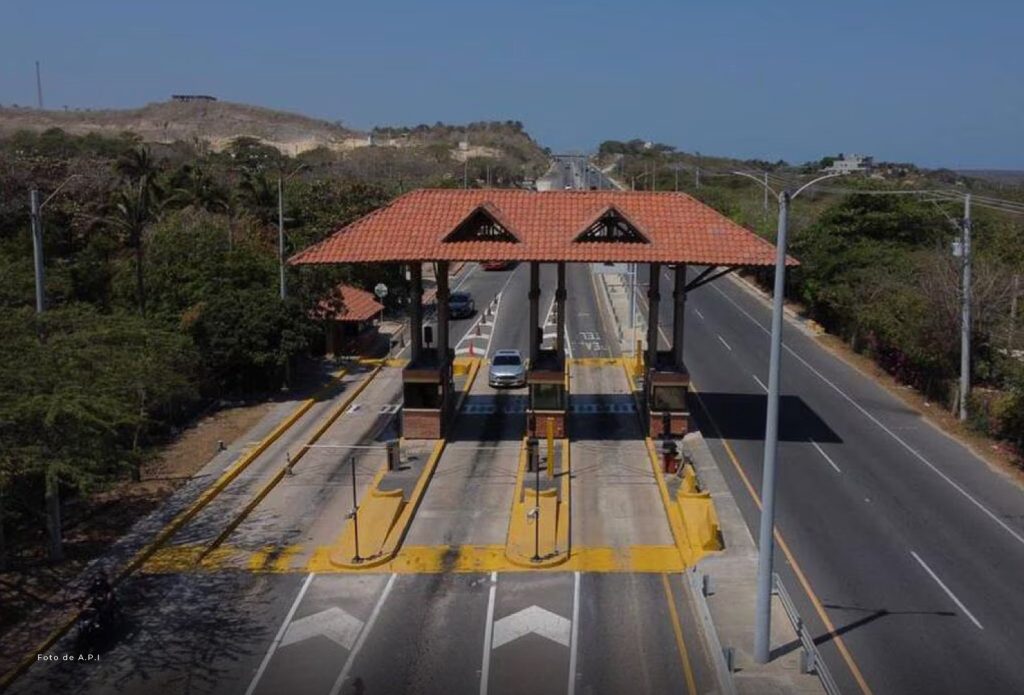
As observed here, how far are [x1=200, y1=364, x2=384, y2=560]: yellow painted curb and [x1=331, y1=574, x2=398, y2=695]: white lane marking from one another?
4501 millimetres

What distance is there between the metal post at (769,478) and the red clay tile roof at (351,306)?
2769 centimetres

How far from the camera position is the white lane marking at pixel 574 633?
628 inches

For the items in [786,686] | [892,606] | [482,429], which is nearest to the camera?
[786,686]

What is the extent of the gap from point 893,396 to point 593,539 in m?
19.8

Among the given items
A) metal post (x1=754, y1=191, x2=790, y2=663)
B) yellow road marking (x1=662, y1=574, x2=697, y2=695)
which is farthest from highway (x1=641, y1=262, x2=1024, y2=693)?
yellow road marking (x1=662, y1=574, x2=697, y2=695)

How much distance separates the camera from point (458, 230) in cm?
2941

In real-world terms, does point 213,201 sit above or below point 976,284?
above

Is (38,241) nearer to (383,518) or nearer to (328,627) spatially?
(383,518)

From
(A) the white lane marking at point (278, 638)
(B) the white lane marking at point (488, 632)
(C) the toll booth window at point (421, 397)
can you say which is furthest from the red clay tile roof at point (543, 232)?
(A) the white lane marking at point (278, 638)

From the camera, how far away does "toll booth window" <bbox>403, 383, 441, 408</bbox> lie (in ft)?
101

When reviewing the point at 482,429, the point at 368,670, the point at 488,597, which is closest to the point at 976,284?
the point at 482,429

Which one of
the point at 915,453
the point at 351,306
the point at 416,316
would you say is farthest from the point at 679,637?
the point at 351,306

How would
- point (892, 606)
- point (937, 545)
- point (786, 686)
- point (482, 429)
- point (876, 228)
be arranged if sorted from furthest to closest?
1. point (876, 228)
2. point (482, 429)
3. point (937, 545)
4. point (892, 606)
5. point (786, 686)

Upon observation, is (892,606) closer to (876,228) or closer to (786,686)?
(786,686)
